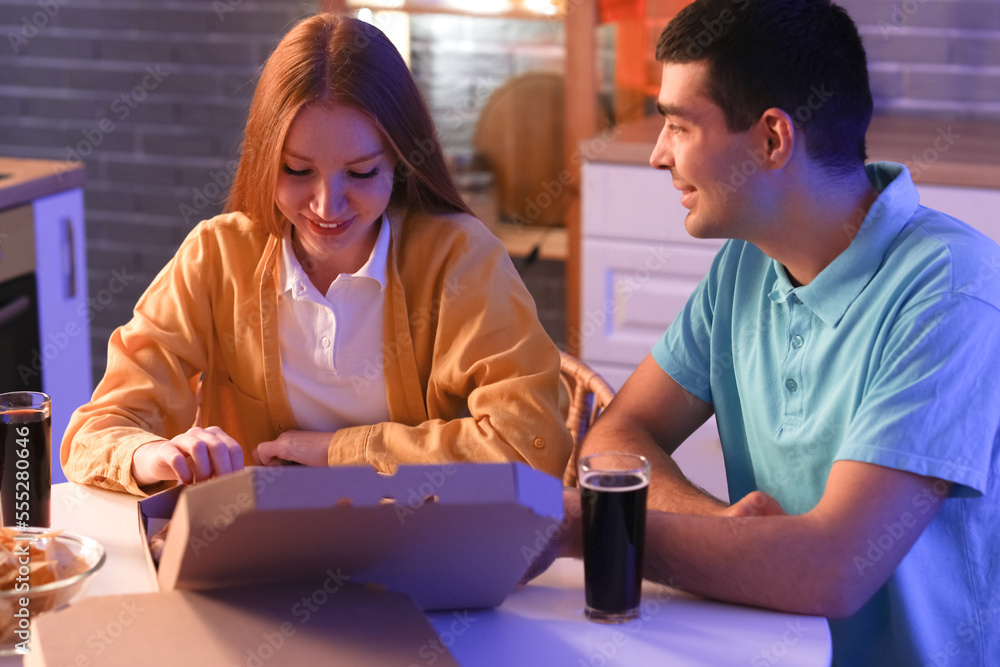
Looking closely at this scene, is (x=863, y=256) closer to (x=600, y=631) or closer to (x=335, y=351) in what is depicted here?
(x=600, y=631)

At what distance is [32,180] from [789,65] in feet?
5.83

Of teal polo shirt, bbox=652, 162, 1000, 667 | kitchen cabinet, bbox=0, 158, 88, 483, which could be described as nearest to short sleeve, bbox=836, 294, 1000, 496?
teal polo shirt, bbox=652, 162, 1000, 667

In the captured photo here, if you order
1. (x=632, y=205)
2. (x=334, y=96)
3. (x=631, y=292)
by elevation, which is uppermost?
(x=334, y=96)

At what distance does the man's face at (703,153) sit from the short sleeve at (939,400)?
239 mm

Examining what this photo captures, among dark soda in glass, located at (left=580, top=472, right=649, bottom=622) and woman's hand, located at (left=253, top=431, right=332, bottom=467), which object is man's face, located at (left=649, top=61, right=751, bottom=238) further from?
woman's hand, located at (left=253, top=431, right=332, bottom=467)

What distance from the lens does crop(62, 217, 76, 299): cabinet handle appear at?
254cm

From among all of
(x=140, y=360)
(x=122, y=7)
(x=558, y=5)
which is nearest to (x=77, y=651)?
(x=140, y=360)

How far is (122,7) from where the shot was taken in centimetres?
345

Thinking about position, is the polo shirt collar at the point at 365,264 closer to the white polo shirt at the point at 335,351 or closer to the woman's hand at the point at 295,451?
the white polo shirt at the point at 335,351

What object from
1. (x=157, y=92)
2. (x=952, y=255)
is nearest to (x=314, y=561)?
(x=952, y=255)

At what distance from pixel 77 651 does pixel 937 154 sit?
2.26m

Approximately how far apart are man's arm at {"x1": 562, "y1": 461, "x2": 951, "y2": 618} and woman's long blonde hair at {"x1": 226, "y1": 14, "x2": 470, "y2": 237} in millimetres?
605

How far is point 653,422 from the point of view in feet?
4.55

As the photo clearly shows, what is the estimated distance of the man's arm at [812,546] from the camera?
102 centimetres
